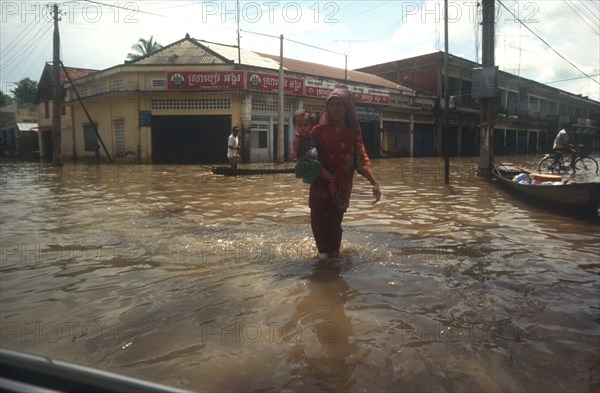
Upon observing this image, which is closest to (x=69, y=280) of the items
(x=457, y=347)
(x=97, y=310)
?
(x=97, y=310)

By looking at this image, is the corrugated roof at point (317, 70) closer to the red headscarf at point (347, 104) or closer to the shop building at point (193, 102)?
the shop building at point (193, 102)

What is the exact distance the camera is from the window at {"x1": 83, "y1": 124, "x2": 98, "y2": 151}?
2570 cm

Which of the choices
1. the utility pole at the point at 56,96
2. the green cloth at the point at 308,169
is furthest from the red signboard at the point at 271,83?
the green cloth at the point at 308,169

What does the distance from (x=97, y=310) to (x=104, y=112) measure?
24020 millimetres

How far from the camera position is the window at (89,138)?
2570 cm

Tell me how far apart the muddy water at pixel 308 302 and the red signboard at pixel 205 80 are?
15.4 meters

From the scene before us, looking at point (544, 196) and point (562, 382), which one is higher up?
point (544, 196)

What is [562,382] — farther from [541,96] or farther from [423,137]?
[541,96]

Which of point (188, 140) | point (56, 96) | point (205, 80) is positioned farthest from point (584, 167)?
point (56, 96)

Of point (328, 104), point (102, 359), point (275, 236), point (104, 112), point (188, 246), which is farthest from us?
point (104, 112)

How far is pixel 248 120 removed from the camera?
2156cm

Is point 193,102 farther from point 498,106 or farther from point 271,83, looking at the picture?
point 498,106

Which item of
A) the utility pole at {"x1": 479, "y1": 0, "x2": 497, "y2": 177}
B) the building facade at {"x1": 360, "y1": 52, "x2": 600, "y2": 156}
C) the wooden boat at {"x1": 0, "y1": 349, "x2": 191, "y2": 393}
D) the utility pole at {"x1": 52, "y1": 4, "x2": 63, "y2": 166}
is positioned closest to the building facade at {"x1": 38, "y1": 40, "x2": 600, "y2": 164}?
the building facade at {"x1": 360, "y1": 52, "x2": 600, "y2": 156}

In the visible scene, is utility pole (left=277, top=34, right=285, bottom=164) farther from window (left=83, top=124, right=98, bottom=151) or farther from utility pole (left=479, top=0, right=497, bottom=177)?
window (left=83, top=124, right=98, bottom=151)
